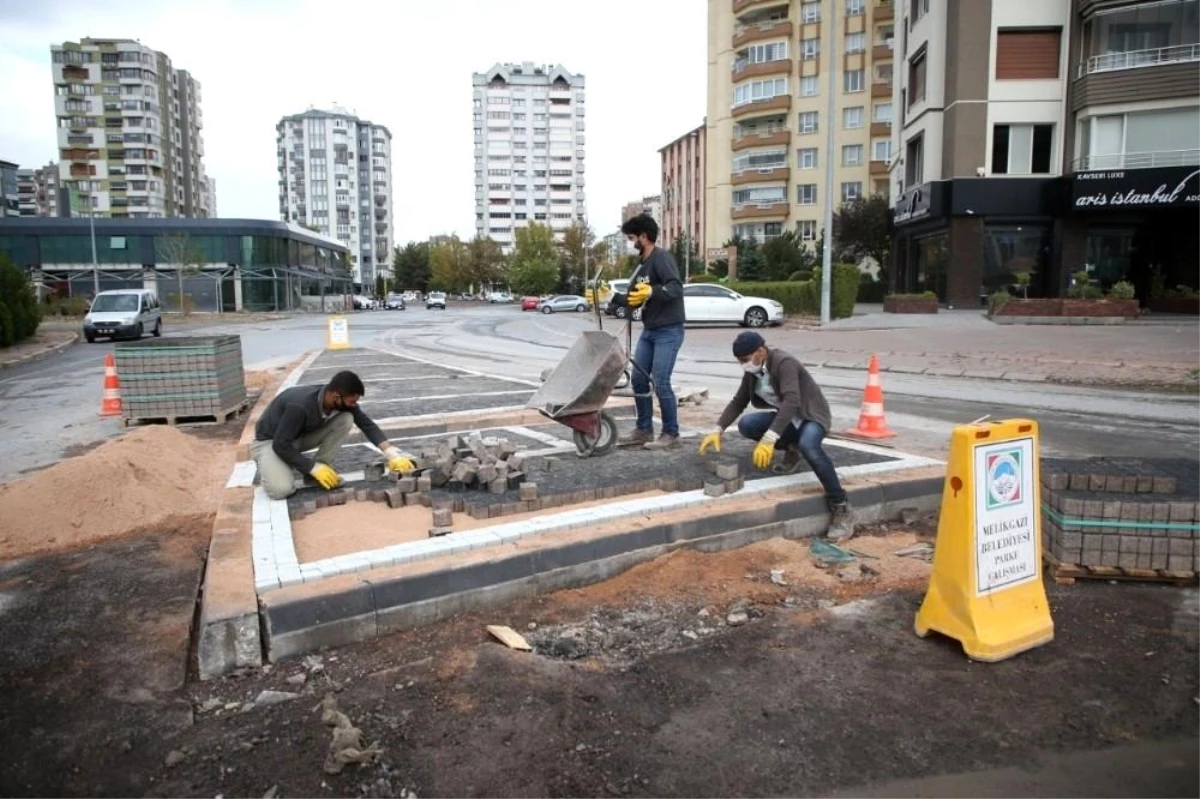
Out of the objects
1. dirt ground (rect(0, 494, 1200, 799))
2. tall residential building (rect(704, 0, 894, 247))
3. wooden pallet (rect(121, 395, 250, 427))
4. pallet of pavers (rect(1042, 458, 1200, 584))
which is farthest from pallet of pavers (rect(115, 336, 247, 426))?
tall residential building (rect(704, 0, 894, 247))

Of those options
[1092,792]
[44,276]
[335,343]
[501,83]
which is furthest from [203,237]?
[501,83]

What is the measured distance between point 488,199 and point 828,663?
144 metres

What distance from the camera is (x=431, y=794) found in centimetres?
284

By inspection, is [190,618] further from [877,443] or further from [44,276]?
[44,276]

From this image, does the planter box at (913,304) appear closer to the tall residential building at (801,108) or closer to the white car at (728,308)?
the white car at (728,308)

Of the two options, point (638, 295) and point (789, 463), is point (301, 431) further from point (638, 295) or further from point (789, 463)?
point (789, 463)

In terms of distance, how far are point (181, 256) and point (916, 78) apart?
165ft

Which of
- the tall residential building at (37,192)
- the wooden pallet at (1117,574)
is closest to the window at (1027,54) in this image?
the wooden pallet at (1117,574)

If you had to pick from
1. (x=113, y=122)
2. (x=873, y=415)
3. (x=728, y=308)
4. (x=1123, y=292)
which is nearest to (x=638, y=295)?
(x=873, y=415)

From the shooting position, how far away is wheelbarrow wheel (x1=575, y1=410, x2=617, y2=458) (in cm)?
711

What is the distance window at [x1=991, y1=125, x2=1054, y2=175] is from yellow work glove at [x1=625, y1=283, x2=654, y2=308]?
3039 cm

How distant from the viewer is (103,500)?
243 inches

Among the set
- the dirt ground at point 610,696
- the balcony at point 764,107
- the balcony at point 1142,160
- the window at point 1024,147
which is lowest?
the dirt ground at point 610,696

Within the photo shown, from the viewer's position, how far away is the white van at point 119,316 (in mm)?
29016
